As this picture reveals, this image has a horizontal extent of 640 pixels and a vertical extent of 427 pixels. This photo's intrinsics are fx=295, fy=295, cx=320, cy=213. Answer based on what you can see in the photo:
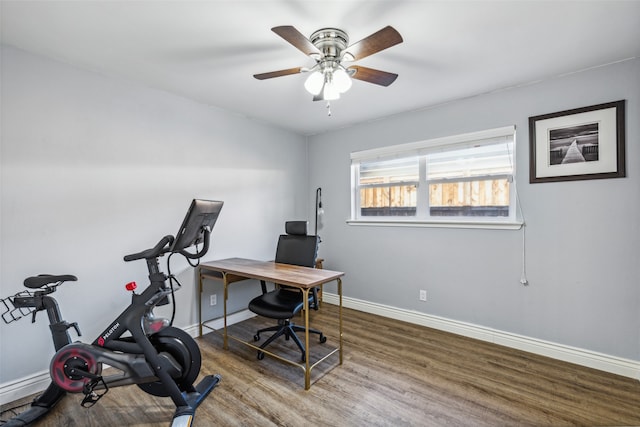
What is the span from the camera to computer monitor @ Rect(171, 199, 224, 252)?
172cm

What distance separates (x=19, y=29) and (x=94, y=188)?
3.58 feet

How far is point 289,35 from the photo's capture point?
1.50 m

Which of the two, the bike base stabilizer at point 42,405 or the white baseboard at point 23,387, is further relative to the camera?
the white baseboard at point 23,387

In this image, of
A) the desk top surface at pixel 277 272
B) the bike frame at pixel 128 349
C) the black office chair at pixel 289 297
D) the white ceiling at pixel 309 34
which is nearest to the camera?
the white ceiling at pixel 309 34

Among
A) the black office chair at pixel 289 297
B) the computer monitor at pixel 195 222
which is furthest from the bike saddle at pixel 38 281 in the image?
the black office chair at pixel 289 297

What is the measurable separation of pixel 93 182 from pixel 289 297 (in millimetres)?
1882

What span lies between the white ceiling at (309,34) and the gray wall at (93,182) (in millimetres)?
222

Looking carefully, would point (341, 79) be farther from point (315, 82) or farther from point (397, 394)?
point (397, 394)

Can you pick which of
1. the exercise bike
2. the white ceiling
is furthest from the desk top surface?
the white ceiling

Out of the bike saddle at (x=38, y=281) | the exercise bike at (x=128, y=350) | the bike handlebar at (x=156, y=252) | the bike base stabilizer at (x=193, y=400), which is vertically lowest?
the bike base stabilizer at (x=193, y=400)

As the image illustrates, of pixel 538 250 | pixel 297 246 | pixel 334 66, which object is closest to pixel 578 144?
pixel 538 250

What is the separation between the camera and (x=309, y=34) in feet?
6.20

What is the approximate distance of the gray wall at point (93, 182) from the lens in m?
2.05

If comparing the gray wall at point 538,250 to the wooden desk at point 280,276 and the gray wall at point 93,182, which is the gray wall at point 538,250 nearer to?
the wooden desk at point 280,276
